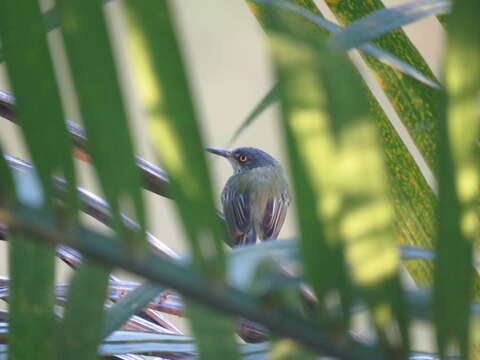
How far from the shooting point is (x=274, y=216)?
5332mm

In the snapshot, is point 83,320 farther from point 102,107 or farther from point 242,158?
point 242,158

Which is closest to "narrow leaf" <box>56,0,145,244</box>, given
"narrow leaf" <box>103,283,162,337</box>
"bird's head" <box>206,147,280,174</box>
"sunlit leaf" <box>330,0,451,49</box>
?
"narrow leaf" <box>103,283,162,337</box>

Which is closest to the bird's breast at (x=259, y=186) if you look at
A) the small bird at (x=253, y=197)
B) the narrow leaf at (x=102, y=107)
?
the small bird at (x=253, y=197)

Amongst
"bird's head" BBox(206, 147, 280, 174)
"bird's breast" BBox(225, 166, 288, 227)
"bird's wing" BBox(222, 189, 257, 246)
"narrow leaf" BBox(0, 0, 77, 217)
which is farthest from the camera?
"bird's head" BBox(206, 147, 280, 174)

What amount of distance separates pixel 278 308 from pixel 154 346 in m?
0.57

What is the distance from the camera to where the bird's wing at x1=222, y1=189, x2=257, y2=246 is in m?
5.13

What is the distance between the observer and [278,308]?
2.43 feet

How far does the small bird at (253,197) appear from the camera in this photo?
5199mm

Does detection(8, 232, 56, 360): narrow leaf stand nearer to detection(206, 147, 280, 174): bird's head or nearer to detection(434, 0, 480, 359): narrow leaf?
detection(434, 0, 480, 359): narrow leaf

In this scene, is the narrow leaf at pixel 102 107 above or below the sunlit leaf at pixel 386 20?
below

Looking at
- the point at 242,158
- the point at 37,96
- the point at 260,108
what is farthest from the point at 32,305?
the point at 242,158

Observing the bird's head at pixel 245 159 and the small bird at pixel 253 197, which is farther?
the bird's head at pixel 245 159

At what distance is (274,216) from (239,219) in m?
0.23

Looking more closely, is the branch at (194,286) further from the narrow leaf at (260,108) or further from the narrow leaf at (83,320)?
the narrow leaf at (260,108)
